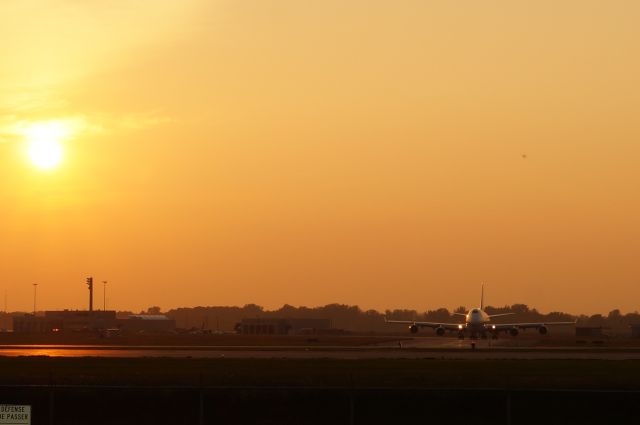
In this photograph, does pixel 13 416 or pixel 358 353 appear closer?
pixel 13 416

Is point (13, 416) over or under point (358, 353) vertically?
over

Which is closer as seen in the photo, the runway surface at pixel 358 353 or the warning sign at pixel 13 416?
the warning sign at pixel 13 416

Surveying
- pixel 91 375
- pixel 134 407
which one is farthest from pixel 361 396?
pixel 91 375

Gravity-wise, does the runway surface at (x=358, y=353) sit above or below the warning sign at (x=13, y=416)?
below

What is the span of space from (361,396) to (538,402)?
6.49 meters

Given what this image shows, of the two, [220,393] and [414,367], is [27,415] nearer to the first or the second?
[220,393]

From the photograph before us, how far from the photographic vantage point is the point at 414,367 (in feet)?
184

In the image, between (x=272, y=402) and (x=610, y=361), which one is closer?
(x=272, y=402)

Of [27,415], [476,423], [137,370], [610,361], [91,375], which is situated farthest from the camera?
[610,361]

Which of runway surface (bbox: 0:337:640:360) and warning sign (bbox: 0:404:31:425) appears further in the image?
runway surface (bbox: 0:337:640:360)

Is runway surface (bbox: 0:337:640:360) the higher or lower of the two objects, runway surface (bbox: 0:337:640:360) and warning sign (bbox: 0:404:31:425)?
the lower

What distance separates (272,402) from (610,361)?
33039mm

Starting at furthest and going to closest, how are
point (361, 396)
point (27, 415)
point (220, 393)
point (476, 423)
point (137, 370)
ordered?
point (137, 370), point (220, 393), point (361, 396), point (476, 423), point (27, 415)

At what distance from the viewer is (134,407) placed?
37844 millimetres
